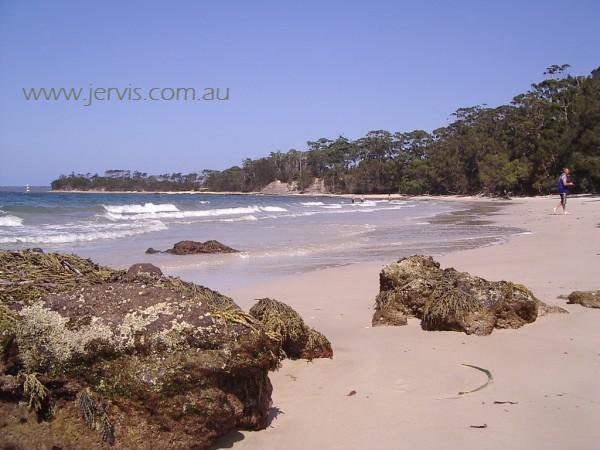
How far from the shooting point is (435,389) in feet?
12.3

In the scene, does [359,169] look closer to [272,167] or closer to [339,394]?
[272,167]

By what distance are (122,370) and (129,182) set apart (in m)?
149

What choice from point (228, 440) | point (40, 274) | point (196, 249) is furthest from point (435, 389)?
point (196, 249)

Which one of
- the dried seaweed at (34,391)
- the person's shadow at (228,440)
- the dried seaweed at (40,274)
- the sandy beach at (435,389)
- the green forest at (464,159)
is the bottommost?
the person's shadow at (228,440)

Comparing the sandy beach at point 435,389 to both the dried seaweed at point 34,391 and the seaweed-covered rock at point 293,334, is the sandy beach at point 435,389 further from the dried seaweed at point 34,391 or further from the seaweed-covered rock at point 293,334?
the dried seaweed at point 34,391

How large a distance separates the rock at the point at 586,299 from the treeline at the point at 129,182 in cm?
14254

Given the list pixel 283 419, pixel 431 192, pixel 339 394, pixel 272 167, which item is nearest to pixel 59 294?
pixel 283 419

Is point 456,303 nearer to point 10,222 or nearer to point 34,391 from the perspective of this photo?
point 34,391

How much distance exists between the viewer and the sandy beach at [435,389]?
10.2 ft

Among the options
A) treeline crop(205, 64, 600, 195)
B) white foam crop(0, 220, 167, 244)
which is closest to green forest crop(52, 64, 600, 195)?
treeline crop(205, 64, 600, 195)

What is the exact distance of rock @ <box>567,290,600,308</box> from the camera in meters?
5.89

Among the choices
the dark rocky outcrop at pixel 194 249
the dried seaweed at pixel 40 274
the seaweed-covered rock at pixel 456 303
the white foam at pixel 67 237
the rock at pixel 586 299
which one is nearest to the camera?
the dried seaweed at pixel 40 274

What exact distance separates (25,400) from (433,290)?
3965mm

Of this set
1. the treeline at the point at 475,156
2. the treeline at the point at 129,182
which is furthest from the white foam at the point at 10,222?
the treeline at the point at 129,182
